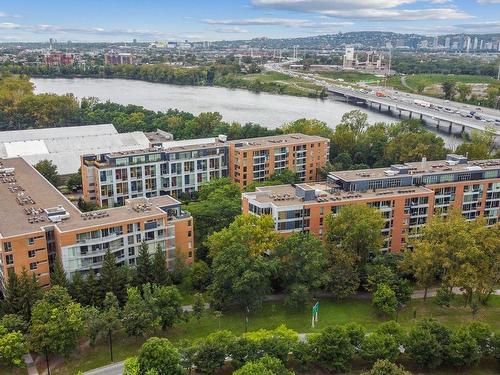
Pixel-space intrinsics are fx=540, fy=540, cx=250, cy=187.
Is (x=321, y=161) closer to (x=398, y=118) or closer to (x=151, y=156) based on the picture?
(x=151, y=156)

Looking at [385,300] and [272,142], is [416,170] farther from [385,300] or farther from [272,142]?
[272,142]

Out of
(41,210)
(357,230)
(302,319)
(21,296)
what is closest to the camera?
(21,296)

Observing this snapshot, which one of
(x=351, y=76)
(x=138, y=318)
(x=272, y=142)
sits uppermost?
(x=351, y=76)

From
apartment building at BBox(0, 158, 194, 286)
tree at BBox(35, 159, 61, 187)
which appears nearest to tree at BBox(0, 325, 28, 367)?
apartment building at BBox(0, 158, 194, 286)

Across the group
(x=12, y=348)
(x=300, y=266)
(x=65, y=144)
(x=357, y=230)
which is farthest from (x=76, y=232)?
(x=65, y=144)

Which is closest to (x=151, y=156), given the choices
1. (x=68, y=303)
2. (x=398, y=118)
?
(x=68, y=303)

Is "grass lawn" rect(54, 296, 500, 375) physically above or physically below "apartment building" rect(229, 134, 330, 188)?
below

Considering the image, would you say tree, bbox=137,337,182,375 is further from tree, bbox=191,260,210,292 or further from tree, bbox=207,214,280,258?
tree, bbox=191,260,210,292

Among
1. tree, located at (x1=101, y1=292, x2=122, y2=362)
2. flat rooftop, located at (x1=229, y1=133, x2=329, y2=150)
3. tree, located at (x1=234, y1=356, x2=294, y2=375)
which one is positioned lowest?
tree, located at (x1=101, y1=292, x2=122, y2=362)
